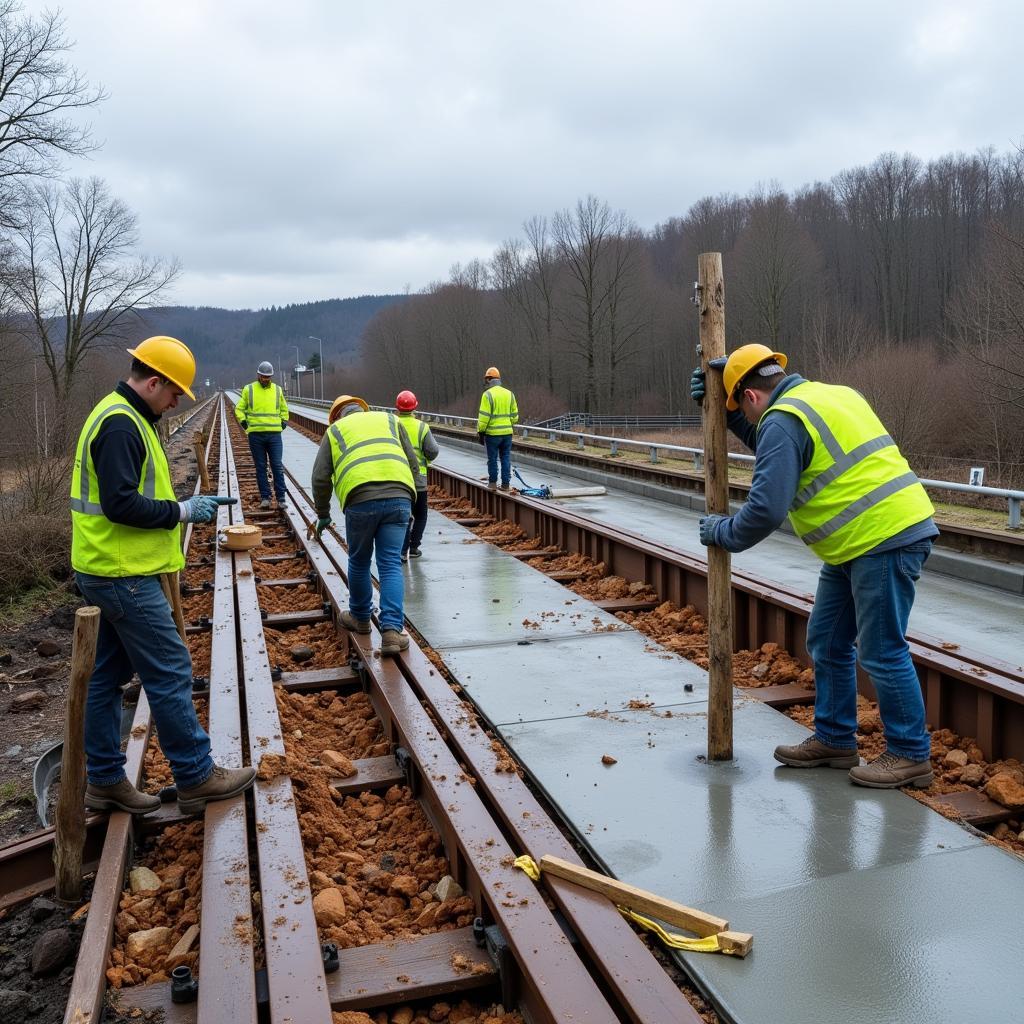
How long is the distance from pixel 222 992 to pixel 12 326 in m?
30.0

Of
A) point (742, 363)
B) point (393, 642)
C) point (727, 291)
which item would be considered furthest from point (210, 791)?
point (727, 291)

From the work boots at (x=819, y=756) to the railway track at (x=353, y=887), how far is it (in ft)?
4.49

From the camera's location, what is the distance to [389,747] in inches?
226

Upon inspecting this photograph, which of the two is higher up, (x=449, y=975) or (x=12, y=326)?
(x=12, y=326)

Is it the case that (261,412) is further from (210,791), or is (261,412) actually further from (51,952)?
(51,952)

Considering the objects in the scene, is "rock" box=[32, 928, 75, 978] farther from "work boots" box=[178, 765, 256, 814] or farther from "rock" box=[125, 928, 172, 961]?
"work boots" box=[178, 765, 256, 814]

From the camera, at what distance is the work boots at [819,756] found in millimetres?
4801

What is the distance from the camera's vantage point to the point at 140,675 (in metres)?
4.54

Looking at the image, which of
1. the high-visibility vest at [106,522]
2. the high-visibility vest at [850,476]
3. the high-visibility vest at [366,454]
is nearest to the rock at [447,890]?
the high-visibility vest at [106,522]

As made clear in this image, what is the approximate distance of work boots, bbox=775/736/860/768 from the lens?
4801 millimetres

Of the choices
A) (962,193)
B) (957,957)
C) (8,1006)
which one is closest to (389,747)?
(8,1006)

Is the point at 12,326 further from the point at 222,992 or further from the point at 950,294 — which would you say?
the point at 950,294

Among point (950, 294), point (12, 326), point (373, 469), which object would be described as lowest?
point (373, 469)

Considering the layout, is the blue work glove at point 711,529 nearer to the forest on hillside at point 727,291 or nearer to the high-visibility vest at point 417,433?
the high-visibility vest at point 417,433
